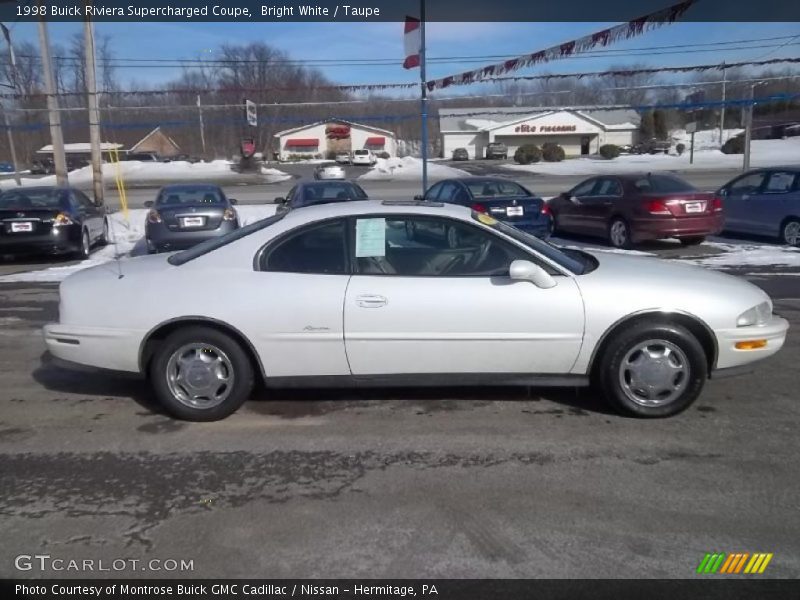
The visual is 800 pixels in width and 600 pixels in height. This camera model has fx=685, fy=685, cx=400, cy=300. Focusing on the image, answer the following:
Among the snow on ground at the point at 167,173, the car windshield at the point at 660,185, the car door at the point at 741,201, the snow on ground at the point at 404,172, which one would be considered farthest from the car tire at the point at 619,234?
the snow on ground at the point at 167,173

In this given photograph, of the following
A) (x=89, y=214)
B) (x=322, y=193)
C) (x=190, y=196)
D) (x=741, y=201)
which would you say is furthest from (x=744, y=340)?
(x=89, y=214)

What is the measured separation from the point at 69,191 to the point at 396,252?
10.5 metres

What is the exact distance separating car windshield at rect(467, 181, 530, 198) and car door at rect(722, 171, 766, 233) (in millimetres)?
3880

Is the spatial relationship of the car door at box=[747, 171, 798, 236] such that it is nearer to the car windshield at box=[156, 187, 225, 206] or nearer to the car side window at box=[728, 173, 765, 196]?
the car side window at box=[728, 173, 765, 196]

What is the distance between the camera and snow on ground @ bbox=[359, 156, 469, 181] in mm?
43719

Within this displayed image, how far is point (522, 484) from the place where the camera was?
359 cm

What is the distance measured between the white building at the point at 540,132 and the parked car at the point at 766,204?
61.4 m

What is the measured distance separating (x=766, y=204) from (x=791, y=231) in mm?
714

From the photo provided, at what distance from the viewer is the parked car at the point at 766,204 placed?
12109 mm

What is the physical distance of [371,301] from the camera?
4.32 metres

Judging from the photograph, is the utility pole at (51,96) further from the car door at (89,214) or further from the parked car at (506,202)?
the parked car at (506,202)

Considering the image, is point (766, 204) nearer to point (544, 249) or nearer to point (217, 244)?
point (544, 249)
